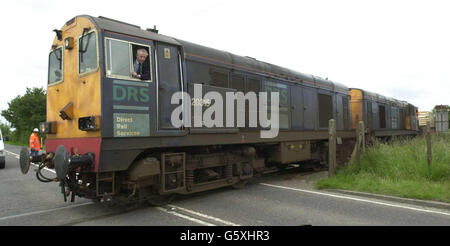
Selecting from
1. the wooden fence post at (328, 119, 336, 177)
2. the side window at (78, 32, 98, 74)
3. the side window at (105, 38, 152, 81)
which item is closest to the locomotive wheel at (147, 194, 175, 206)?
the side window at (105, 38, 152, 81)

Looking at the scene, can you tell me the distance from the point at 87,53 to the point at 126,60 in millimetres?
721

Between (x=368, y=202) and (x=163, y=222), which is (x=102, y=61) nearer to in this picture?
(x=163, y=222)

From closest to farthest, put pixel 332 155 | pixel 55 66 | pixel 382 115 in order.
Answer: pixel 55 66 < pixel 332 155 < pixel 382 115

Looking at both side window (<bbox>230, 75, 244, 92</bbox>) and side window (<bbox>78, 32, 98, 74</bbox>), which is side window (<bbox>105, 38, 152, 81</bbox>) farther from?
side window (<bbox>230, 75, 244, 92</bbox>)

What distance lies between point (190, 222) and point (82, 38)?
378 centimetres

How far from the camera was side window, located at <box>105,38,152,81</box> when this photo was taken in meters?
5.05

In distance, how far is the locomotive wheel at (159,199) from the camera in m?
5.73

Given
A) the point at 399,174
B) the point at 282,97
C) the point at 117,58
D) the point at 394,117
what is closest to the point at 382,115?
the point at 394,117

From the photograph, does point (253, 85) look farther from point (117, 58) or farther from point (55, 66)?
point (55, 66)

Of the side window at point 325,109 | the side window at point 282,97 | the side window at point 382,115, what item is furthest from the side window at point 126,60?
A: the side window at point 382,115

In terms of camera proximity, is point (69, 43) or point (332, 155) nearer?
point (69, 43)

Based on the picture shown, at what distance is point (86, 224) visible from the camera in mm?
4852

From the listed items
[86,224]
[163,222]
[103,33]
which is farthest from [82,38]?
[163,222]

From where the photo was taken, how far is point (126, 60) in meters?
5.22
